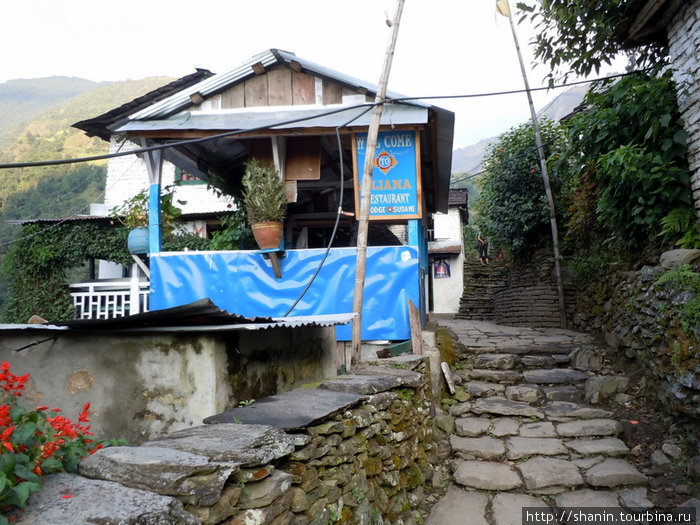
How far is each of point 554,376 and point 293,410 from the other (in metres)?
5.36

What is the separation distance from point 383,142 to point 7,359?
522 cm

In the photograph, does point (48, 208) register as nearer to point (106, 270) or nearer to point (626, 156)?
point (106, 270)

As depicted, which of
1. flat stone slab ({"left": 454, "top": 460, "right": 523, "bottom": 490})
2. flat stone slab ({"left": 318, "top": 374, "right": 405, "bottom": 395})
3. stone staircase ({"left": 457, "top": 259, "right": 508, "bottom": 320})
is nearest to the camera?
flat stone slab ({"left": 318, "top": 374, "right": 405, "bottom": 395})

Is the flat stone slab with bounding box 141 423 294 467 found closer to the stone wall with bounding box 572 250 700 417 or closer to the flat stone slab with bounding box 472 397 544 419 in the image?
the stone wall with bounding box 572 250 700 417

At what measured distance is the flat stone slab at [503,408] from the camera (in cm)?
624

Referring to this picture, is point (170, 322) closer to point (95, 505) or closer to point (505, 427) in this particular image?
point (95, 505)

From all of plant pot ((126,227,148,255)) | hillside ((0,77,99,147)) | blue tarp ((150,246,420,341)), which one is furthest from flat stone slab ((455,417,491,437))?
hillside ((0,77,99,147))

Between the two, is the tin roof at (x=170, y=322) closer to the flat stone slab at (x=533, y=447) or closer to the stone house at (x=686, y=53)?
the flat stone slab at (x=533, y=447)

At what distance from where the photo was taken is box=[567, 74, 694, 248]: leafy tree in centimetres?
595

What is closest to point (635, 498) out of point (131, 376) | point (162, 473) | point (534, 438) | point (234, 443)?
point (534, 438)

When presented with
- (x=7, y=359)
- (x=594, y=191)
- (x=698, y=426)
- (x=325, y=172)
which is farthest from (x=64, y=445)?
(x=594, y=191)

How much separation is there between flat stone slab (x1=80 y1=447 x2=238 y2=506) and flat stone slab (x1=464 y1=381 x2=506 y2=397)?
219 inches

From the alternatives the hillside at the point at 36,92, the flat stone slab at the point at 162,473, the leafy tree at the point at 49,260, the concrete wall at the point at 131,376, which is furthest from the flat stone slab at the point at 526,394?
the hillside at the point at 36,92

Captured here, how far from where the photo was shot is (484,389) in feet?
22.7
